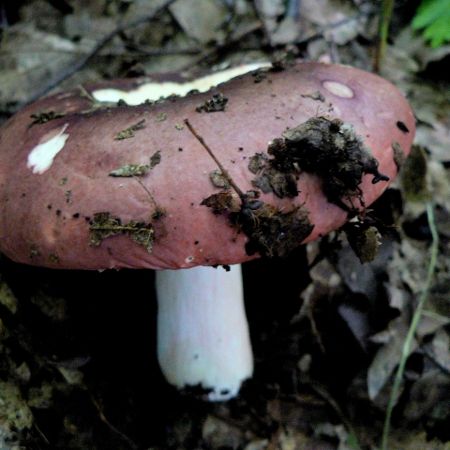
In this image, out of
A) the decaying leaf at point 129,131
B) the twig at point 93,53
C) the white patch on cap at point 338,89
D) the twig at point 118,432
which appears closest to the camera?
the decaying leaf at point 129,131

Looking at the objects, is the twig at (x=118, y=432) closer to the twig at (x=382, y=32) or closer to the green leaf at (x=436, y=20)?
the twig at (x=382, y=32)

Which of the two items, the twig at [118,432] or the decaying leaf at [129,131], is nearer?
the decaying leaf at [129,131]

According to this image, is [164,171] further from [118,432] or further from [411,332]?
[411,332]

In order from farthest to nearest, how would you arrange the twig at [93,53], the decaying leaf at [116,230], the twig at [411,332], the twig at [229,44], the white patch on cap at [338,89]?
1. the twig at [229,44]
2. the twig at [93,53]
3. the twig at [411,332]
4. the white patch on cap at [338,89]
5. the decaying leaf at [116,230]

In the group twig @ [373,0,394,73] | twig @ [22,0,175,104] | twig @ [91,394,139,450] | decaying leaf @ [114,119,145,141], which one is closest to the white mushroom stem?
twig @ [91,394,139,450]

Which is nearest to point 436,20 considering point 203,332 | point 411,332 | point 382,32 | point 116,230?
point 382,32

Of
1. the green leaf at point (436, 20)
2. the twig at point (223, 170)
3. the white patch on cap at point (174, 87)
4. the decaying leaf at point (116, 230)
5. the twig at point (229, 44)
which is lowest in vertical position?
the twig at point (229, 44)

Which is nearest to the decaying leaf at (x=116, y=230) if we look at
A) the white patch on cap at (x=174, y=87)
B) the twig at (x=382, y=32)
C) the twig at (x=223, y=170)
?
the twig at (x=223, y=170)
